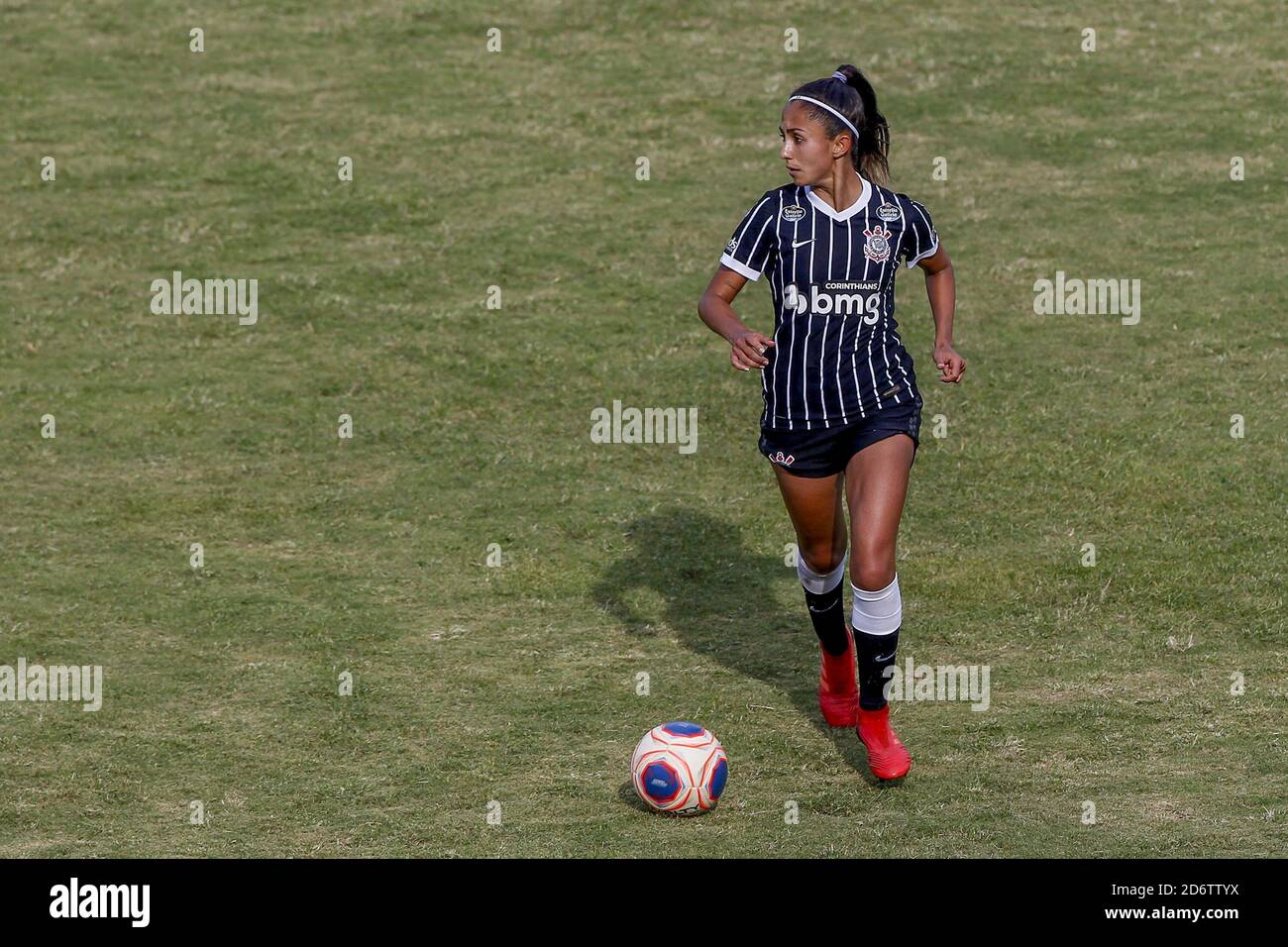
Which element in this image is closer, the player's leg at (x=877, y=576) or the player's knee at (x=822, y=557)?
the player's leg at (x=877, y=576)

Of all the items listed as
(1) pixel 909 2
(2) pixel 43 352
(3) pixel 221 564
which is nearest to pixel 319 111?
(2) pixel 43 352

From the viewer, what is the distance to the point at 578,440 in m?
14.3

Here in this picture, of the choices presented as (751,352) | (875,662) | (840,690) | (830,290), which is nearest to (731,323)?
(751,352)

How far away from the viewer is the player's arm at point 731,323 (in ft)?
Answer: 26.3

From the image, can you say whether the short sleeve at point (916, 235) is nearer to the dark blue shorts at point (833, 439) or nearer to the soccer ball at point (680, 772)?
the dark blue shorts at point (833, 439)

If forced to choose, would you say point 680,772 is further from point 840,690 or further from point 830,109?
point 830,109

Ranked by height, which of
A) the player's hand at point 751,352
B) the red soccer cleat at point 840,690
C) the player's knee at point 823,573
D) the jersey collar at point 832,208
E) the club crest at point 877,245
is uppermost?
the jersey collar at point 832,208

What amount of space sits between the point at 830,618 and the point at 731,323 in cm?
183

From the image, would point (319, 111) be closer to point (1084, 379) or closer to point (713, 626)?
point (1084, 379)

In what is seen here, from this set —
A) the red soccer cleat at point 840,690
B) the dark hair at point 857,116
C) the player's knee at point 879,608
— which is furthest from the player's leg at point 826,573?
the dark hair at point 857,116

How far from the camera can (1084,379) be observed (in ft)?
48.2

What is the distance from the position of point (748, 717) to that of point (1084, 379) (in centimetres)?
630

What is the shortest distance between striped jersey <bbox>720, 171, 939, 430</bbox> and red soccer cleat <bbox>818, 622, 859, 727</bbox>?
1.47 m

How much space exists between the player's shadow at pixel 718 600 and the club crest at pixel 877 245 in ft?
8.72
